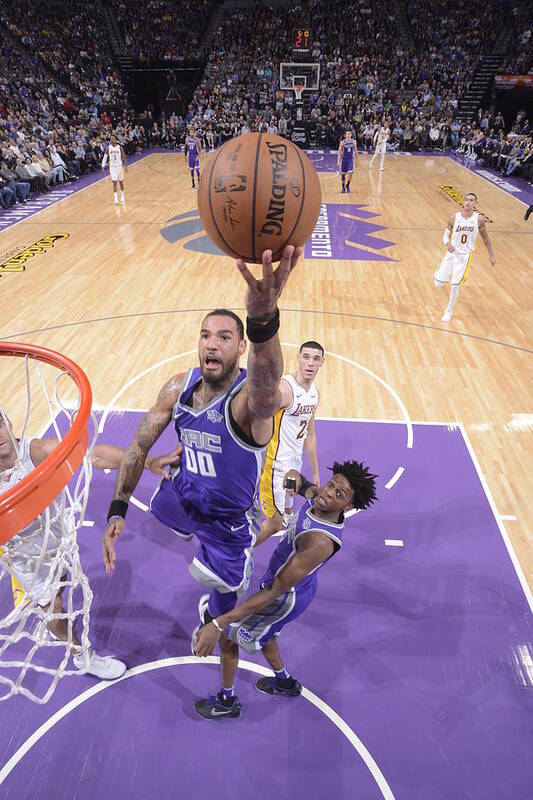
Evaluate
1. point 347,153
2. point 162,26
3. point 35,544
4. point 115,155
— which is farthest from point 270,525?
point 162,26

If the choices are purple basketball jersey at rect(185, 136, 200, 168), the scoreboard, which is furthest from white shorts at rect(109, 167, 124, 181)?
the scoreboard

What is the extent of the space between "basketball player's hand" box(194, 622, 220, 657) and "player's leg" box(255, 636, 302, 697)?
54 centimetres

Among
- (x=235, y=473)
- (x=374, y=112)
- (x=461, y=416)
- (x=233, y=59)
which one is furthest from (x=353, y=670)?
(x=233, y=59)

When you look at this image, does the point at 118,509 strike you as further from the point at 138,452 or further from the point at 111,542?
the point at 138,452

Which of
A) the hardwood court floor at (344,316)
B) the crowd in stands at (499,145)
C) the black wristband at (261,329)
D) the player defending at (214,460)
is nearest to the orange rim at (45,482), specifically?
the player defending at (214,460)

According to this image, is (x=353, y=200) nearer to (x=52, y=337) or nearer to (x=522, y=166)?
(x=522, y=166)

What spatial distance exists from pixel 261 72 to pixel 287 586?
28868mm

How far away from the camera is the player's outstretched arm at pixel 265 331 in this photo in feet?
5.48

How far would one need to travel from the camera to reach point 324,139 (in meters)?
A: 22.8

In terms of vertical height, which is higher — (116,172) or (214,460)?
(214,460)

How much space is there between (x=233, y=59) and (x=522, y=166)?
17112mm

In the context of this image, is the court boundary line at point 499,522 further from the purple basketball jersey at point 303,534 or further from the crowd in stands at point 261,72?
the crowd in stands at point 261,72

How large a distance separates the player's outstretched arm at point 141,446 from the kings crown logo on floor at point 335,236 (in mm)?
7684

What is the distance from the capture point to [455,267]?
23.7 ft
